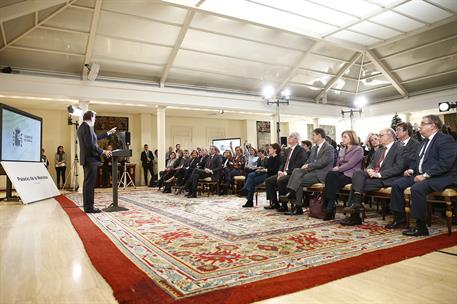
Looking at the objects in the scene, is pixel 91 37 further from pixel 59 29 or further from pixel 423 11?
pixel 423 11

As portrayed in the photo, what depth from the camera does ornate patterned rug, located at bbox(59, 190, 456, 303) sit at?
192 centimetres

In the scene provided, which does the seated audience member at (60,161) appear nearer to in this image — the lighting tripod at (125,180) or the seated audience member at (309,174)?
the lighting tripod at (125,180)

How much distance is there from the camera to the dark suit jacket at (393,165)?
3566mm

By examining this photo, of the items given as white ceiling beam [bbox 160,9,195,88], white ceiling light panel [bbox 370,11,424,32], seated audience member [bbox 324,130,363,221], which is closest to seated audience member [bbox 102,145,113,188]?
white ceiling beam [bbox 160,9,195,88]

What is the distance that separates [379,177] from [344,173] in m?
0.50

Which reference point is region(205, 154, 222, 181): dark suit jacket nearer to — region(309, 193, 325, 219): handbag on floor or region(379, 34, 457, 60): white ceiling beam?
region(309, 193, 325, 219): handbag on floor

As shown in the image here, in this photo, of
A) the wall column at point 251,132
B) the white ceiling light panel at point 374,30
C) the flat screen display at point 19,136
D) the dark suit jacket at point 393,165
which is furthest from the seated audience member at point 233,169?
the wall column at point 251,132

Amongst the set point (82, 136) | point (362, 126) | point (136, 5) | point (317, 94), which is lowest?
point (82, 136)

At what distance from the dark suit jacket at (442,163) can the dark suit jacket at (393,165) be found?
0.34 metres

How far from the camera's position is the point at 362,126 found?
48.3 ft

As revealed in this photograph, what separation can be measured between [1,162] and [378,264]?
5993 mm

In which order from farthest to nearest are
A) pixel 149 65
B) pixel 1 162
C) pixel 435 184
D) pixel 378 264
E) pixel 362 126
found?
pixel 362 126
pixel 149 65
pixel 1 162
pixel 435 184
pixel 378 264

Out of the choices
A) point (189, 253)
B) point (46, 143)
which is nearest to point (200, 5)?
point (189, 253)

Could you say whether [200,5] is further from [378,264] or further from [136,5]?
[378,264]
